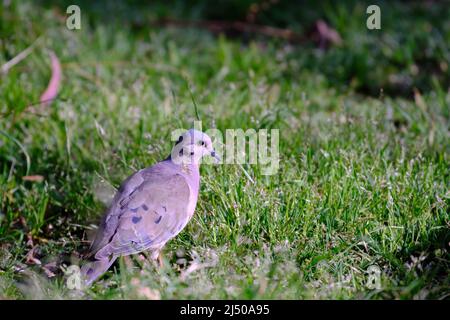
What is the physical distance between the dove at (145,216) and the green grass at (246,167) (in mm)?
90

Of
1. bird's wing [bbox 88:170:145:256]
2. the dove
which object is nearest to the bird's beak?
the dove

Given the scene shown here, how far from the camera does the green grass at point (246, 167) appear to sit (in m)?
3.42

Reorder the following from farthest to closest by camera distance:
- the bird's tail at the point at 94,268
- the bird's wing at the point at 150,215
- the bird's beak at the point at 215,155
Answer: the bird's beak at the point at 215,155, the bird's wing at the point at 150,215, the bird's tail at the point at 94,268

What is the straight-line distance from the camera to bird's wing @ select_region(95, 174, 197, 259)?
3461 millimetres

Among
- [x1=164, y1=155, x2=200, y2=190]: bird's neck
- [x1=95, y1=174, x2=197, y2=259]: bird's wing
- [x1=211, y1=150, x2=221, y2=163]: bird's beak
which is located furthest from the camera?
[x1=211, y1=150, x2=221, y2=163]: bird's beak

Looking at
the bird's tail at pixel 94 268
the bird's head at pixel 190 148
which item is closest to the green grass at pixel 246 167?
the bird's tail at pixel 94 268

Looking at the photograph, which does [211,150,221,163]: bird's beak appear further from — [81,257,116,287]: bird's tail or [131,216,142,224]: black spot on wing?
[81,257,116,287]: bird's tail

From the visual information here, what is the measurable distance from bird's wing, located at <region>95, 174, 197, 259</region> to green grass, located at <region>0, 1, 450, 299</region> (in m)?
0.11

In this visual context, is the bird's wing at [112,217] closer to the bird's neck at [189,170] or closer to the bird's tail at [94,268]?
the bird's tail at [94,268]

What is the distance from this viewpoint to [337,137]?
4566mm

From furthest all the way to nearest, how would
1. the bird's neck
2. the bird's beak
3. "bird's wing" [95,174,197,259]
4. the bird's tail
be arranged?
1. the bird's beak
2. the bird's neck
3. "bird's wing" [95,174,197,259]
4. the bird's tail

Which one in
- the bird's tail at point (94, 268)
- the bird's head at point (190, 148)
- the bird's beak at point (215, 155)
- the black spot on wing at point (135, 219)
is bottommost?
the bird's tail at point (94, 268)

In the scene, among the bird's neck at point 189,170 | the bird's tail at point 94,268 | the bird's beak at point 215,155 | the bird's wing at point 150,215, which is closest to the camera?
the bird's tail at point 94,268

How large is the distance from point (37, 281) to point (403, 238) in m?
1.87
